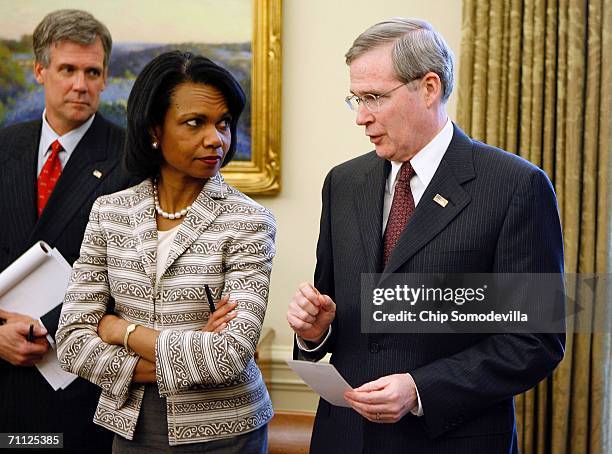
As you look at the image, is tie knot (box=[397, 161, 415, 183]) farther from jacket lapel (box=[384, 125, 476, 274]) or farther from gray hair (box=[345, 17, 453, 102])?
gray hair (box=[345, 17, 453, 102])

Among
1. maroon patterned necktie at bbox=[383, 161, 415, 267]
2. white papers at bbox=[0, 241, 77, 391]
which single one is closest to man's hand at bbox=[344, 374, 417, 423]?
maroon patterned necktie at bbox=[383, 161, 415, 267]

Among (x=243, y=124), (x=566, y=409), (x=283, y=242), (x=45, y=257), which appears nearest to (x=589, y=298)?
(x=566, y=409)

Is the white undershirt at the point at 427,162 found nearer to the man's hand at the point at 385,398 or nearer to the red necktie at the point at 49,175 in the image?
the man's hand at the point at 385,398

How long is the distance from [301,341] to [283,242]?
210 cm

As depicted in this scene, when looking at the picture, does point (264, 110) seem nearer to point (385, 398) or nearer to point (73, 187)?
point (73, 187)

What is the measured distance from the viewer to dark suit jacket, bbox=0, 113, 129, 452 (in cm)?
290

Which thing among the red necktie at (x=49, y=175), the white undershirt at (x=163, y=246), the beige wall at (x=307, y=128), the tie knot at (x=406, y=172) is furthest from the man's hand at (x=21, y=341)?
the beige wall at (x=307, y=128)

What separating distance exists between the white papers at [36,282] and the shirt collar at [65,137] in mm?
469

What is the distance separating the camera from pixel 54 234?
295 centimetres

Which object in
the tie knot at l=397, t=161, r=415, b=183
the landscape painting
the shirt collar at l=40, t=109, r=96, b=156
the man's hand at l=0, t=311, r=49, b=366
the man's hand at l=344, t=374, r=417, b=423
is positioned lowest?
the man's hand at l=344, t=374, r=417, b=423

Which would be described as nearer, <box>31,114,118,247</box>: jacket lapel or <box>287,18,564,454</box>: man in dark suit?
<box>287,18,564,454</box>: man in dark suit

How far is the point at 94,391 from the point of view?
292 centimetres

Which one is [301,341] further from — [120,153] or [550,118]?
[550,118]

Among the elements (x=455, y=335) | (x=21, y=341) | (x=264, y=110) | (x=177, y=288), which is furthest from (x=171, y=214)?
(x=264, y=110)
